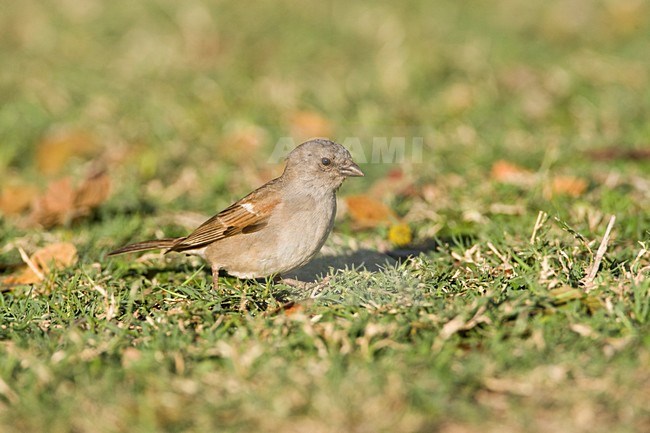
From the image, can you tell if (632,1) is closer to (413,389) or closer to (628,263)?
(628,263)

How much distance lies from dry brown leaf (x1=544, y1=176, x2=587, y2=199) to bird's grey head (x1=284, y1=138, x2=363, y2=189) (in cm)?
188

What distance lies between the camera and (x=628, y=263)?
191 inches

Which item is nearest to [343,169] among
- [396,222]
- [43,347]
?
[396,222]

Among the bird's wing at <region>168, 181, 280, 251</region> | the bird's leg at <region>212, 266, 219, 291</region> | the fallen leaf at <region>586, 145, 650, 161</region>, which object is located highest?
the bird's wing at <region>168, 181, 280, 251</region>

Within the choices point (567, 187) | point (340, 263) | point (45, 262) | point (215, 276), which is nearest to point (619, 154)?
point (567, 187)

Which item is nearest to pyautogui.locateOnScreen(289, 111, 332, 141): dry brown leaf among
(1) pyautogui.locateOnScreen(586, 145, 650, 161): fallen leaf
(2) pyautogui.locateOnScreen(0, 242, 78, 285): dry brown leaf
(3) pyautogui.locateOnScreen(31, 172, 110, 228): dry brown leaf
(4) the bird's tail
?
(3) pyautogui.locateOnScreen(31, 172, 110, 228): dry brown leaf

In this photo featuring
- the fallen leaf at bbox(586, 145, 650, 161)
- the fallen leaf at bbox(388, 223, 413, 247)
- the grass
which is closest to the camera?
the grass

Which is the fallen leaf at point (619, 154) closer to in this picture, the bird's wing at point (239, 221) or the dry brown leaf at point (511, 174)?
the dry brown leaf at point (511, 174)

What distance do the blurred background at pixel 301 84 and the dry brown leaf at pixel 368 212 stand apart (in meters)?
1.04

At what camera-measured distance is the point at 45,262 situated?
5.45m

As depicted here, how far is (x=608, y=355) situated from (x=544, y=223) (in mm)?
1609

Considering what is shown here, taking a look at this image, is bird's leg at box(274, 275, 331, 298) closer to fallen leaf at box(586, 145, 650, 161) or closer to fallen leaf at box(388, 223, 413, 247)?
fallen leaf at box(388, 223, 413, 247)

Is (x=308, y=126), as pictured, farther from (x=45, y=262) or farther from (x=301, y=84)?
(x=45, y=262)

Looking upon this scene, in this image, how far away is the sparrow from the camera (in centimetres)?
502
